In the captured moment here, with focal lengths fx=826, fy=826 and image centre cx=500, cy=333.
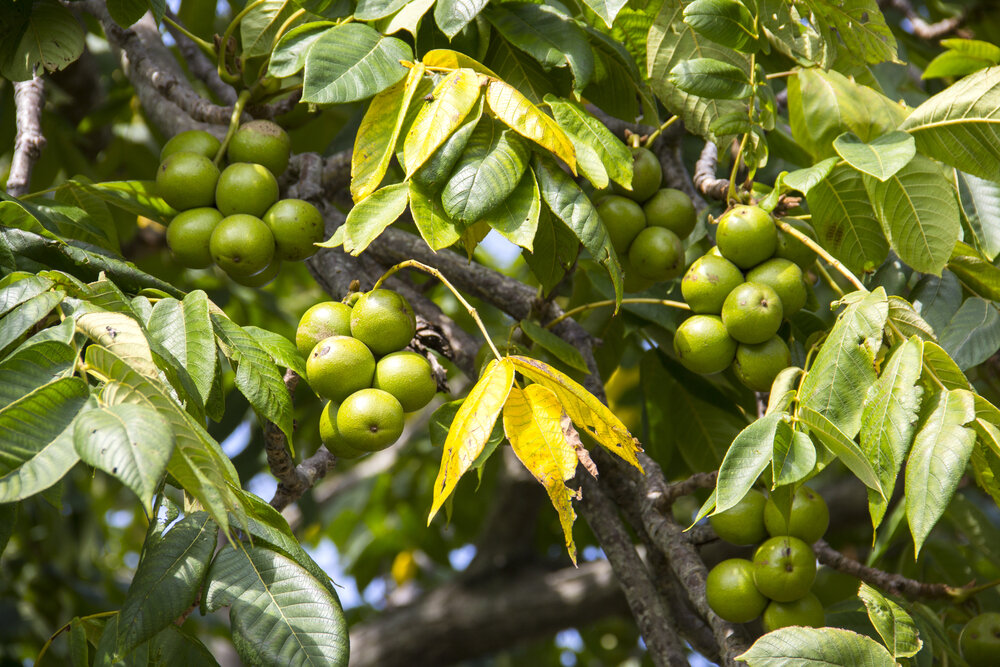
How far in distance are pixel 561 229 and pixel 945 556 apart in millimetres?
1750

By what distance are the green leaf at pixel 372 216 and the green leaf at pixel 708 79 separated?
621 mm

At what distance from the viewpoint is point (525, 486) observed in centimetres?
379

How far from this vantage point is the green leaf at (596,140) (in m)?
1.63

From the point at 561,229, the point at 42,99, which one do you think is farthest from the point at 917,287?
the point at 42,99

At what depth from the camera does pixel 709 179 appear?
2303 mm

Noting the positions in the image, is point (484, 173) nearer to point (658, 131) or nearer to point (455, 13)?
point (455, 13)

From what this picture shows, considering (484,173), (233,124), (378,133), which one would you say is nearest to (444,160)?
(484,173)

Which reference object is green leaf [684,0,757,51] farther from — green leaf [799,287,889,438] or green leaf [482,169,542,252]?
green leaf [799,287,889,438]

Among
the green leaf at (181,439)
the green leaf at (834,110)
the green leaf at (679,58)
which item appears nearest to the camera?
the green leaf at (181,439)

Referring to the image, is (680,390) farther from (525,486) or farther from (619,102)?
(525,486)

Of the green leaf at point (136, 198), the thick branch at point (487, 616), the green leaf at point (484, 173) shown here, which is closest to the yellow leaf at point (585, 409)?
the green leaf at point (484, 173)

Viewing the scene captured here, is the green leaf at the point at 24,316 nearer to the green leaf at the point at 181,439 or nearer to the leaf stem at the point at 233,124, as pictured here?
the green leaf at the point at 181,439

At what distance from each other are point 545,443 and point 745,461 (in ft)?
1.12

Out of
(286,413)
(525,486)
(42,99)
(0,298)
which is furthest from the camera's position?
(525,486)
